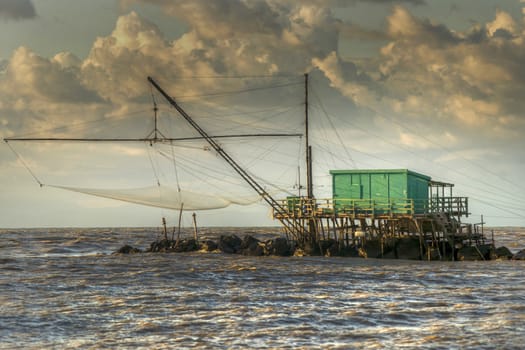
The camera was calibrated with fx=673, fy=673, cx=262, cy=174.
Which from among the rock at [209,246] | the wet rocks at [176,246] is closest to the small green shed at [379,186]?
the rock at [209,246]

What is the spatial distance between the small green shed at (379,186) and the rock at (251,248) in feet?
22.1

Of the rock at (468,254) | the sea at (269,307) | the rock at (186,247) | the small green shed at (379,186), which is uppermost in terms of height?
the small green shed at (379,186)

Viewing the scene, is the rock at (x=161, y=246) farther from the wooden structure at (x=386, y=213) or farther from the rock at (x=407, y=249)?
the rock at (x=407, y=249)

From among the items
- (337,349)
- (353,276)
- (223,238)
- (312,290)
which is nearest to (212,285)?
(312,290)

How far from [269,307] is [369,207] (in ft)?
75.2

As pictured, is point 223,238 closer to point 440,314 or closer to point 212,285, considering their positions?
point 212,285

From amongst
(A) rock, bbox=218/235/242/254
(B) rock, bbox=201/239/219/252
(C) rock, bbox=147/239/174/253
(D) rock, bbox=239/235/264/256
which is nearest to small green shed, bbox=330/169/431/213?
(D) rock, bbox=239/235/264/256

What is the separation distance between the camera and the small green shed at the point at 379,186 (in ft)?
149

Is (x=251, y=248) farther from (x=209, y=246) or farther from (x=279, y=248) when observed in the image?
(x=209, y=246)

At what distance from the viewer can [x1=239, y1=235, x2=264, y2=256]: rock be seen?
4938cm

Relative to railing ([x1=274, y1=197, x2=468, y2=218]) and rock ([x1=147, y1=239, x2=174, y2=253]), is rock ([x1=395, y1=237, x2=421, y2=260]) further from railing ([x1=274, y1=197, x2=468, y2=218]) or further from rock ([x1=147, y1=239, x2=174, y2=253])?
rock ([x1=147, y1=239, x2=174, y2=253])

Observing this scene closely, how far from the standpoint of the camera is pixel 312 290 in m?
29.0

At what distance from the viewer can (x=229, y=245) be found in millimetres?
52906

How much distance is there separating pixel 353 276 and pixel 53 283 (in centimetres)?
1507
